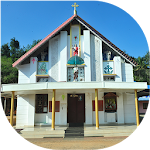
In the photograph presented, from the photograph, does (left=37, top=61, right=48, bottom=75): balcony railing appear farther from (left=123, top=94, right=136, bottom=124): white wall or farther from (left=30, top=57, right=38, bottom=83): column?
(left=123, top=94, right=136, bottom=124): white wall

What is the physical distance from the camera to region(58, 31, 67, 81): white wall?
13.7m

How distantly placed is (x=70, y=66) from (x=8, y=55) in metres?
28.6

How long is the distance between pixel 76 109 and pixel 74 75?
290 centimetres

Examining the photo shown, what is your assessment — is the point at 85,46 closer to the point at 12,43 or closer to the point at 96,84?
the point at 96,84

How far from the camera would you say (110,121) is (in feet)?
44.1

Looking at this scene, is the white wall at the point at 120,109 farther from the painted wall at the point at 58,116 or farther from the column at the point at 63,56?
the column at the point at 63,56

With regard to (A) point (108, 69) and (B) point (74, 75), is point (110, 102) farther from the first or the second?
(B) point (74, 75)

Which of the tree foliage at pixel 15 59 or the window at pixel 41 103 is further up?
the tree foliage at pixel 15 59

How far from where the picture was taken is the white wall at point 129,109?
13570 mm

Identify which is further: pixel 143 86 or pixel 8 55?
pixel 8 55

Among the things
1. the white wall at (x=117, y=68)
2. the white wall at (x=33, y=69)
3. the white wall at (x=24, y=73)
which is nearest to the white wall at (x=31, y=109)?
the white wall at (x=33, y=69)

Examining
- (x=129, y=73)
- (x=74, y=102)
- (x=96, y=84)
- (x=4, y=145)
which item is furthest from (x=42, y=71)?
(x=4, y=145)

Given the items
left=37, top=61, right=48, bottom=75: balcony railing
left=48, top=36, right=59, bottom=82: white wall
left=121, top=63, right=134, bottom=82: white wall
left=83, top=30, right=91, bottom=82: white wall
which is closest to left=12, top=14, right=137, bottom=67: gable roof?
left=121, top=63, right=134, bottom=82: white wall

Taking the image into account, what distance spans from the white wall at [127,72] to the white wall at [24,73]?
8109mm
